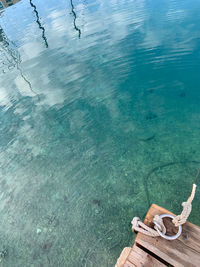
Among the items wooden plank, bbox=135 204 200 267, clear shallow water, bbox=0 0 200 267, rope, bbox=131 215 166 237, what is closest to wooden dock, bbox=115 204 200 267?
wooden plank, bbox=135 204 200 267

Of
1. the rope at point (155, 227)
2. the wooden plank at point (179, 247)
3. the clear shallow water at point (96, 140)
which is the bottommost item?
the clear shallow water at point (96, 140)

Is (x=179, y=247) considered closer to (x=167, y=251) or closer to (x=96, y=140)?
(x=167, y=251)

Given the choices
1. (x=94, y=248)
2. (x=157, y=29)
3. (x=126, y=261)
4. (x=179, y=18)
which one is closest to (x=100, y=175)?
(x=94, y=248)

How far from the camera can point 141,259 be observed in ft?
10.3

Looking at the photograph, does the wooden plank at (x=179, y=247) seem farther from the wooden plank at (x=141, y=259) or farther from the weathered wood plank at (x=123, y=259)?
the weathered wood plank at (x=123, y=259)

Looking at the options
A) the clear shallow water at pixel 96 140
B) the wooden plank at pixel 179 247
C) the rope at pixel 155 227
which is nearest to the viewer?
the wooden plank at pixel 179 247

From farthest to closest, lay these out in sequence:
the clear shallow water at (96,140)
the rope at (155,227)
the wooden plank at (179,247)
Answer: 1. the clear shallow water at (96,140)
2. the rope at (155,227)
3. the wooden plank at (179,247)

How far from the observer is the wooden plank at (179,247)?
2.98m

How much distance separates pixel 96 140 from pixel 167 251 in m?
A: 5.31

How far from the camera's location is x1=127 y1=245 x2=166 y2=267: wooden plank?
10.1ft

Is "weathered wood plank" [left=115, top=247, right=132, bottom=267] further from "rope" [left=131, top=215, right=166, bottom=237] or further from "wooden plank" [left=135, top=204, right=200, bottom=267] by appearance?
"rope" [left=131, top=215, right=166, bottom=237]

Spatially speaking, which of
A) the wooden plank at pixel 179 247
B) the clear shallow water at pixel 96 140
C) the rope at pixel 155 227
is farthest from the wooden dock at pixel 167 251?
the clear shallow water at pixel 96 140

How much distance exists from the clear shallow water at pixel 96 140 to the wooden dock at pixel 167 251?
178cm

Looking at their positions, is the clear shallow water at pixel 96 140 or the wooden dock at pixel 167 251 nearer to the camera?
the wooden dock at pixel 167 251
